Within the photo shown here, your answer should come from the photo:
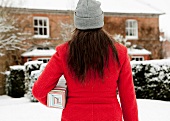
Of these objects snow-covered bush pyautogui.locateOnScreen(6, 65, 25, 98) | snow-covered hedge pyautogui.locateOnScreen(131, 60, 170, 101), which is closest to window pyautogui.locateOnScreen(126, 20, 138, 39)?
snow-covered bush pyautogui.locateOnScreen(6, 65, 25, 98)

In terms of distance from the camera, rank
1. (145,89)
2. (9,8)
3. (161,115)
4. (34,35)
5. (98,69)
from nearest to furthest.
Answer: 1. (98,69)
2. (161,115)
3. (145,89)
4. (9,8)
5. (34,35)

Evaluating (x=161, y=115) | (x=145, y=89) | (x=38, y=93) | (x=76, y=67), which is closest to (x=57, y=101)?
(x=38, y=93)

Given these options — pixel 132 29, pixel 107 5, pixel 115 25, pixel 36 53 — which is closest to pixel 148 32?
pixel 132 29

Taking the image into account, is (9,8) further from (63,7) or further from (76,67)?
(76,67)

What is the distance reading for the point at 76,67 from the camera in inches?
95.0

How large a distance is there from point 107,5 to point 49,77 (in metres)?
25.0

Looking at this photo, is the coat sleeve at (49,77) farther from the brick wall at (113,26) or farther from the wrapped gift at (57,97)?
the brick wall at (113,26)

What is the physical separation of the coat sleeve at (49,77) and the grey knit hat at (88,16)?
0.91 ft

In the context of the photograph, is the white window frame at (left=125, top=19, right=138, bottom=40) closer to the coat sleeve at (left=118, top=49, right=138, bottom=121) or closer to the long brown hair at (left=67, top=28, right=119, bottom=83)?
the coat sleeve at (left=118, top=49, right=138, bottom=121)

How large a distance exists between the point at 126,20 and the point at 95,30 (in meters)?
23.7

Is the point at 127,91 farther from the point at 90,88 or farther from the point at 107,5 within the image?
the point at 107,5

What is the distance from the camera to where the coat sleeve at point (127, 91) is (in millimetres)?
2490

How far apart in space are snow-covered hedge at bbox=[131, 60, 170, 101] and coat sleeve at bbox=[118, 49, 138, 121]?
25.8 feet

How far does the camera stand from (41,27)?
925 inches
